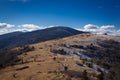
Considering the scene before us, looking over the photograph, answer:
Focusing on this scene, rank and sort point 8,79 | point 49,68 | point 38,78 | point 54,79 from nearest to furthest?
point 54,79 < point 38,78 < point 8,79 < point 49,68

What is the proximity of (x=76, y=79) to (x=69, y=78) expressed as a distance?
20.6ft

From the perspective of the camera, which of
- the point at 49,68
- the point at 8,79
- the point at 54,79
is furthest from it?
the point at 49,68

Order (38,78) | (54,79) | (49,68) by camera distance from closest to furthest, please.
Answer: (54,79), (38,78), (49,68)

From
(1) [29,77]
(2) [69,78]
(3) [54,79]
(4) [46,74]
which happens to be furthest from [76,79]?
(1) [29,77]

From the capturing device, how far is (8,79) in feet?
604

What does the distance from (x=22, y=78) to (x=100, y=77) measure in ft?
227

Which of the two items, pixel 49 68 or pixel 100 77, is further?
pixel 49 68

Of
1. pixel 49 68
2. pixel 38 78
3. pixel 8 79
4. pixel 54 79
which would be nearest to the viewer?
pixel 54 79

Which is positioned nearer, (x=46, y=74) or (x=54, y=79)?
(x=54, y=79)

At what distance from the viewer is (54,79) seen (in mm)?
152250

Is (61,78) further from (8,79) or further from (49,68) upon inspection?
(8,79)

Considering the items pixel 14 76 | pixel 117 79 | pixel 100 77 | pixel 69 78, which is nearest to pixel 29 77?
pixel 14 76

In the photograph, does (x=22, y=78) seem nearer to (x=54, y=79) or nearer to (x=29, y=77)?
(x=29, y=77)

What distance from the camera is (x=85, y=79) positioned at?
15712cm
